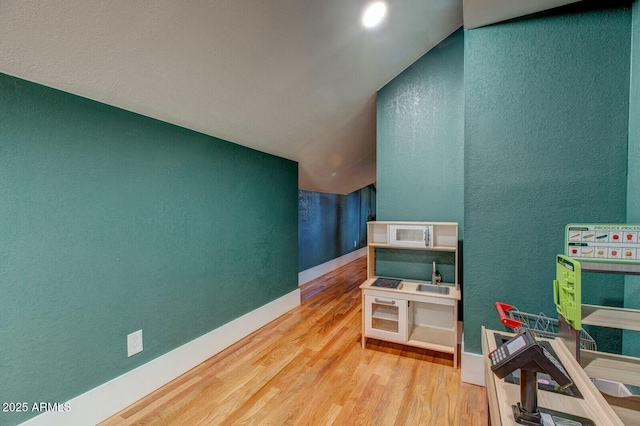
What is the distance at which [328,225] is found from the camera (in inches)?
228

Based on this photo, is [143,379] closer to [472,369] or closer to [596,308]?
[472,369]

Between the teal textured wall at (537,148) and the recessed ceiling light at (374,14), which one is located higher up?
the recessed ceiling light at (374,14)

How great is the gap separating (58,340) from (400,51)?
133 inches

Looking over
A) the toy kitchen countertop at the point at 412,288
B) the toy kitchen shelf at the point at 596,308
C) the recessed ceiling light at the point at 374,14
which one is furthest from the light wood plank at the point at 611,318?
the recessed ceiling light at the point at 374,14

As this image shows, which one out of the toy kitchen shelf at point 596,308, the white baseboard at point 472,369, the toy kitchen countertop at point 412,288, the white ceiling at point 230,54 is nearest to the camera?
the toy kitchen shelf at point 596,308

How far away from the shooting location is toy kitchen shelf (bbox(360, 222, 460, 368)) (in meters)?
2.38

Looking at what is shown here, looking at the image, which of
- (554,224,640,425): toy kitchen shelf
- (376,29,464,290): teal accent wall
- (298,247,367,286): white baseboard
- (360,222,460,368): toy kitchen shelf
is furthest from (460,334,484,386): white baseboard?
(298,247,367,286): white baseboard

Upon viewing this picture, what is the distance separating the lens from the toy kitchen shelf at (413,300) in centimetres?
238

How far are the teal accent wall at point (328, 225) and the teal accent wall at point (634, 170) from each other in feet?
12.6

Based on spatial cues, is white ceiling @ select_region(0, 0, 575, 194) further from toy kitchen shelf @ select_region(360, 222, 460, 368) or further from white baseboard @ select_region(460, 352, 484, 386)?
white baseboard @ select_region(460, 352, 484, 386)

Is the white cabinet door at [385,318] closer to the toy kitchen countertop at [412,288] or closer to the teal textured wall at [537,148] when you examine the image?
the toy kitchen countertop at [412,288]

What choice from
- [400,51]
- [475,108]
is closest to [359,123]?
[400,51]

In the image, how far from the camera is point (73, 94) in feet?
5.24

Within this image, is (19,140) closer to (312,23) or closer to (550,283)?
(312,23)
